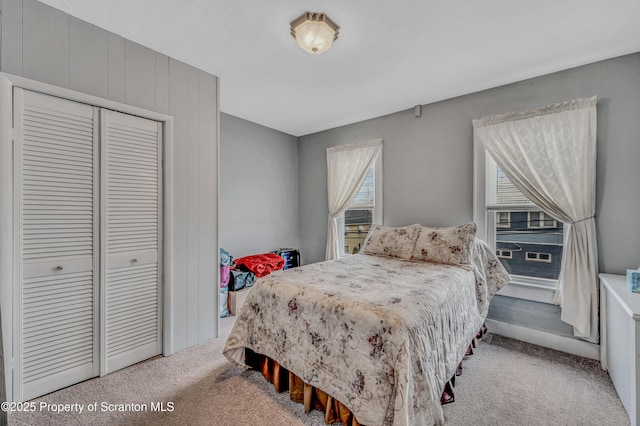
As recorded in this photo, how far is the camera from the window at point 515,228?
2512mm

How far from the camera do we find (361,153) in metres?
3.72

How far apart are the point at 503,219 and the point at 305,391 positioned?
2452 millimetres

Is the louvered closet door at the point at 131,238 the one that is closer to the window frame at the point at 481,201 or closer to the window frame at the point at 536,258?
the window frame at the point at 481,201

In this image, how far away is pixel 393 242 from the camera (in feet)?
9.42

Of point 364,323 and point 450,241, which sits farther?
point 450,241

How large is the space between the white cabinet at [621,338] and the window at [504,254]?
2.15 ft

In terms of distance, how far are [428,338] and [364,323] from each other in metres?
0.35

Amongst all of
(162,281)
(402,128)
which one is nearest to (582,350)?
(402,128)

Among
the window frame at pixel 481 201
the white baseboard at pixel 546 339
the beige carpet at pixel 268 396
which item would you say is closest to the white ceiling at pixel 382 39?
the window frame at pixel 481 201

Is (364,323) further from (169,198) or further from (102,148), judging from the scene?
(102,148)

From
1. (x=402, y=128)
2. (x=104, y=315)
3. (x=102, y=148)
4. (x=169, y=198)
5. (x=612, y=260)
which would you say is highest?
(x=402, y=128)

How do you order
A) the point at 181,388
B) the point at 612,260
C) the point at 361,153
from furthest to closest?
1. the point at 361,153
2. the point at 612,260
3. the point at 181,388

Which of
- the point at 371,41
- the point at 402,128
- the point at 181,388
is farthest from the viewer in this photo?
the point at 402,128

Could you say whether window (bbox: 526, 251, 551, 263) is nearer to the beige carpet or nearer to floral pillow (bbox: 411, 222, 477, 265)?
floral pillow (bbox: 411, 222, 477, 265)
